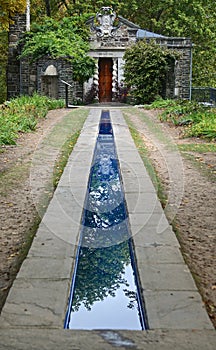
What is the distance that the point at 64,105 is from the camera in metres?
20.2

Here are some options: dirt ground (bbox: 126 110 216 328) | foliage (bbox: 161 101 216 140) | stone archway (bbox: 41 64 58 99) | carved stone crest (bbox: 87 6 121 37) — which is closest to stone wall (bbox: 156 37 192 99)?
carved stone crest (bbox: 87 6 121 37)

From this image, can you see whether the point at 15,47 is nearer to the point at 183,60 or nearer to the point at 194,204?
the point at 183,60

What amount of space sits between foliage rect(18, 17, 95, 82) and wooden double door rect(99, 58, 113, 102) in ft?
4.71

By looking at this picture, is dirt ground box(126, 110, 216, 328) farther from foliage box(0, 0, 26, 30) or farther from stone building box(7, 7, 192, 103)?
stone building box(7, 7, 192, 103)

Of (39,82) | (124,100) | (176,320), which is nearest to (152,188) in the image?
(176,320)

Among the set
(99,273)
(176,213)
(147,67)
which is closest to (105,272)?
(99,273)

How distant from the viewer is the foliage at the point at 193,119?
1188 centimetres

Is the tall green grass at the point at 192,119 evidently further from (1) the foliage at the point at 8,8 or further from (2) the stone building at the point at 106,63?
(1) the foliage at the point at 8,8

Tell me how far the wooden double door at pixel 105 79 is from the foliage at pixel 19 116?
266 inches

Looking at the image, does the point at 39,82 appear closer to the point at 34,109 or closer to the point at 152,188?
the point at 34,109

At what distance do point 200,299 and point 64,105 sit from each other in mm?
17276

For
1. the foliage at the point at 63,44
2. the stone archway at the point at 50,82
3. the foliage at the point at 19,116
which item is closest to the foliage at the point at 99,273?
the foliage at the point at 19,116

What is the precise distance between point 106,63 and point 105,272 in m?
21.2

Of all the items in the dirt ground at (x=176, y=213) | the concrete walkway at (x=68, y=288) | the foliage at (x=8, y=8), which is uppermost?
the foliage at (x=8, y=8)
